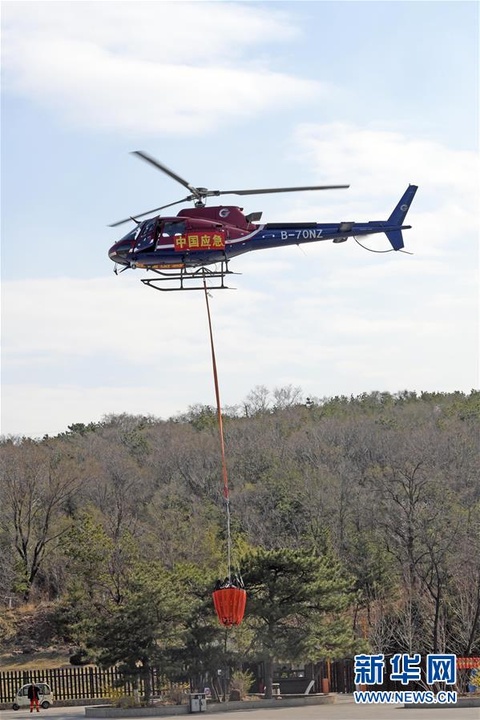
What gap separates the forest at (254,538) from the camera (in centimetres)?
3139

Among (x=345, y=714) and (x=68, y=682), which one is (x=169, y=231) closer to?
(x=345, y=714)

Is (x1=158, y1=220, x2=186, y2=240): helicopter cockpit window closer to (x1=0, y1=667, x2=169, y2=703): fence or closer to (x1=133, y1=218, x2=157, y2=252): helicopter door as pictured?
(x1=133, y1=218, x2=157, y2=252): helicopter door

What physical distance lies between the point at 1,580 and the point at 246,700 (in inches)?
1137

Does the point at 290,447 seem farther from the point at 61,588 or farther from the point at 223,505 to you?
the point at 61,588

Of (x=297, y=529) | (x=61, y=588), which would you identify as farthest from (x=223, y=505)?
(x=61, y=588)

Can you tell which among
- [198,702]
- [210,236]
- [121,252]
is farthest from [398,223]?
[198,702]

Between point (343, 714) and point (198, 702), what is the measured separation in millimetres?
4654

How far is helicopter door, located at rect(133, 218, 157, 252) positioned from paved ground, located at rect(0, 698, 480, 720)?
36.4ft

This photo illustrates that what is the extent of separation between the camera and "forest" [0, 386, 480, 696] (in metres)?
31.4

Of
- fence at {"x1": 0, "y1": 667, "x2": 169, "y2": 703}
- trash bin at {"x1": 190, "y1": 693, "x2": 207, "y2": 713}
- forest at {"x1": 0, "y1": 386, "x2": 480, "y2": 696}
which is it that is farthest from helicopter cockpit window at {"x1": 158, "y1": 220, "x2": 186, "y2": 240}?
fence at {"x1": 0, "y1": 667, "x2": 169, "y2": 703}

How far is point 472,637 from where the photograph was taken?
36.2 metres

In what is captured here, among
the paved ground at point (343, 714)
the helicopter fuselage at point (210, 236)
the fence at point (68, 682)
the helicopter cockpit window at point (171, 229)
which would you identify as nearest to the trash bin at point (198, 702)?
the paved ground at point (343, 714)

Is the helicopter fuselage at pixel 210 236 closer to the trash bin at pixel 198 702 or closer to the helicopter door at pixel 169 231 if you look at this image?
the helicopter door at pixel 169 231

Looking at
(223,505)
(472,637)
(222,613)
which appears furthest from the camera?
(223,505)
